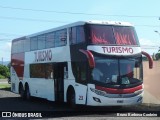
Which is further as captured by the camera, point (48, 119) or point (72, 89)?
point (72, 89)

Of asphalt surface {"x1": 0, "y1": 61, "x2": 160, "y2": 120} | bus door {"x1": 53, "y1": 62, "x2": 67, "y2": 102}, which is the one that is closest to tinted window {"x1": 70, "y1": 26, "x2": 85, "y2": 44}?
bus door {"x1": 53, "y1": 62, "x2": 67, "y2": 102}

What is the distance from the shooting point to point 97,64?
62.0 feet

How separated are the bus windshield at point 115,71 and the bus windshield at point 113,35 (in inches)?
32.6

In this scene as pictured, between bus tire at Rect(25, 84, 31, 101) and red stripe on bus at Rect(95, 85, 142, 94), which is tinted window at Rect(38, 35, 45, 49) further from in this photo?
red stripe on bus at Rect(95, 85, 142, 94)

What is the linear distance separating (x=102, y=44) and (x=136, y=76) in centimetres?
207

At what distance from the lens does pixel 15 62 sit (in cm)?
3006

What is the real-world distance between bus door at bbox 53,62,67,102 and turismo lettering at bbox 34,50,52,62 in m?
0.89

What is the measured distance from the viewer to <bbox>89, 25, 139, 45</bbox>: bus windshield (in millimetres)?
19328

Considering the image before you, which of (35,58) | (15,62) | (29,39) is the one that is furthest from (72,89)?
(15,62)

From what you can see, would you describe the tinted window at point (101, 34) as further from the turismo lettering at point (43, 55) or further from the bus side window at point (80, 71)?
the turismo lettering at point (43, 55)

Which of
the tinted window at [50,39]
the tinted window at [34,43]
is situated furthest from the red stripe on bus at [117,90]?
the tinted window at [34,43]

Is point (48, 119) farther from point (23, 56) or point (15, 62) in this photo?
point (15, 62)

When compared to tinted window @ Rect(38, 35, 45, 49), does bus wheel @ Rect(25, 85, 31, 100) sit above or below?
below

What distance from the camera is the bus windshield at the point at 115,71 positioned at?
61.9ft
